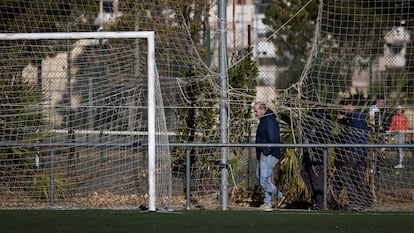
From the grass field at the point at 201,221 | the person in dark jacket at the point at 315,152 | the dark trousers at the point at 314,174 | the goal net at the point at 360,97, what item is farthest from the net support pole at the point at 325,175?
the grass field at the point at 201,221

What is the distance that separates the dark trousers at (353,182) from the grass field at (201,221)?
3.43ft

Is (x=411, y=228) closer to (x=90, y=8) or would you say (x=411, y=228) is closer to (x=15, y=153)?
(x=15, y=153)

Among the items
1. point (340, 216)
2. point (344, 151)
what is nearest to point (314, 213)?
point (340, 216)

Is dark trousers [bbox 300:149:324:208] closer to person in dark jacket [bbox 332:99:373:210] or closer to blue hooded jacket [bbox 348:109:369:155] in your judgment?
person in dark jacket [bbox 332:99:373:210]

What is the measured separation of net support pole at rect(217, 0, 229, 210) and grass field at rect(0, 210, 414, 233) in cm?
85

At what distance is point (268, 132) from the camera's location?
1217cm

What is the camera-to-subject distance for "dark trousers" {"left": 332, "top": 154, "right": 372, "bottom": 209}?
40.1 ft

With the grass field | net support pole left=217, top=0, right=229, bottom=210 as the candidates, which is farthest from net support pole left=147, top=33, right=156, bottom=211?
net support pole left=217, top=0, right=229, bottom=210

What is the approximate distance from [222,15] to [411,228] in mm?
4325

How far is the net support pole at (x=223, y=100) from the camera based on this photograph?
1201 cm

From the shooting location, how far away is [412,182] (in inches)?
519

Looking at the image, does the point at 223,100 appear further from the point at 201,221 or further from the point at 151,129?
the point at 201,221

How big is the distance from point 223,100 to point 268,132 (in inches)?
32.2

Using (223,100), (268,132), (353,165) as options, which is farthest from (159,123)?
(353,165)
